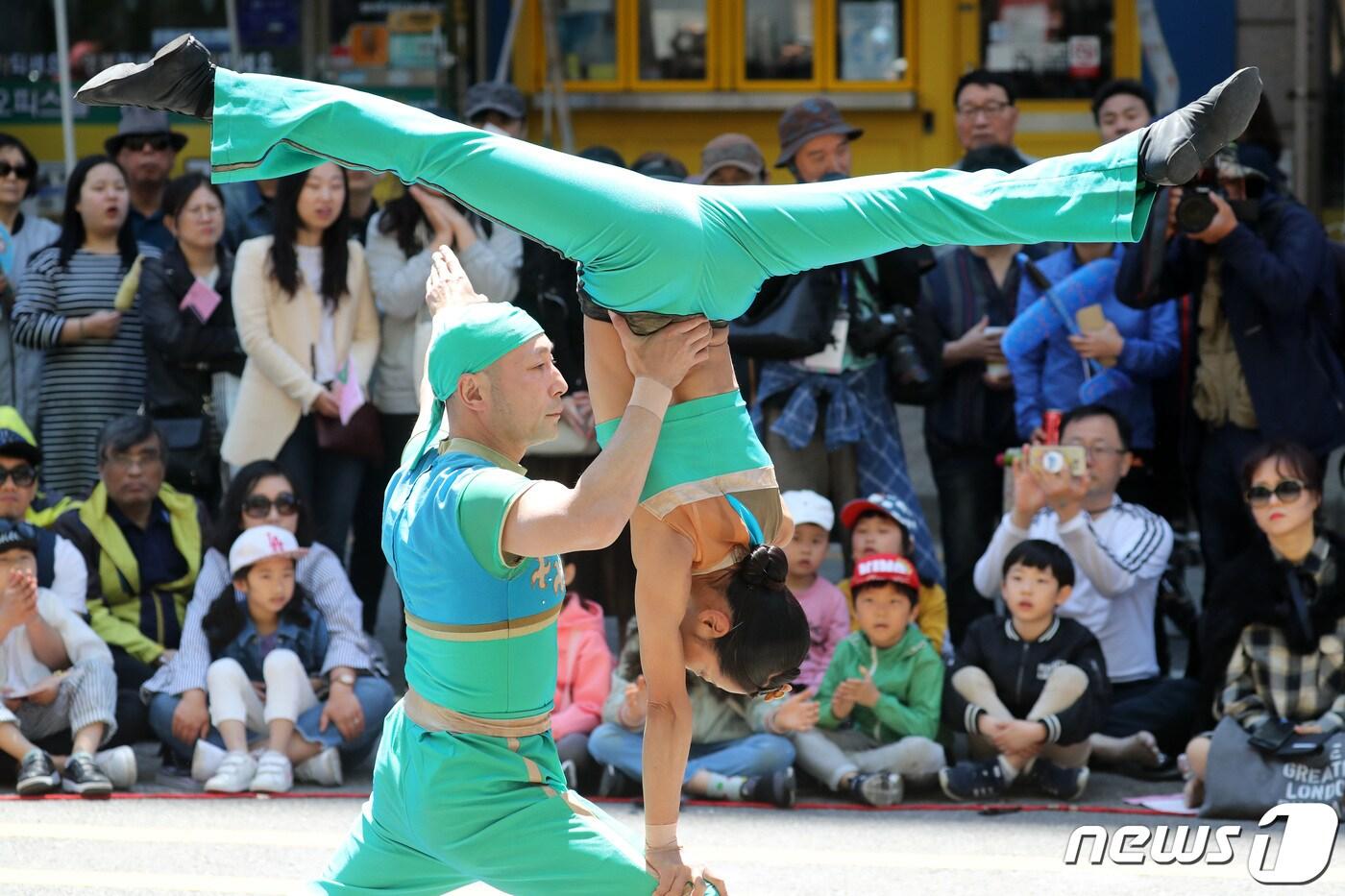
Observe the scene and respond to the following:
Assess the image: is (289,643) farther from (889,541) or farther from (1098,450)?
(1098,450)

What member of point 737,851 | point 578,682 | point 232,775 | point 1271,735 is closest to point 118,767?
point 232,775

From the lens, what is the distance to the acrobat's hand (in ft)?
13.2

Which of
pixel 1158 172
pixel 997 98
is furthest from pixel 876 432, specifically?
pixel 1158 172

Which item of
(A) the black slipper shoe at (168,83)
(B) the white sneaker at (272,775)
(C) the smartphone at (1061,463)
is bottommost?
(B) the white sneaker at (272,775)

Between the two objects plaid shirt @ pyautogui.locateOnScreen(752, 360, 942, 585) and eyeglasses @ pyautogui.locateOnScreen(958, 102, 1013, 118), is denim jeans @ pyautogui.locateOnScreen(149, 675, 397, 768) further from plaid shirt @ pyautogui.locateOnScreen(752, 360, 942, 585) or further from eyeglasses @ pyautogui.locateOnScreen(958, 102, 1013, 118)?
eyeglasses @ pyautogui.locateOnScreen(958, 102, 1013, 118)

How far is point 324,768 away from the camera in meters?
6.04

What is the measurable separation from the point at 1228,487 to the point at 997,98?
71.4 inches

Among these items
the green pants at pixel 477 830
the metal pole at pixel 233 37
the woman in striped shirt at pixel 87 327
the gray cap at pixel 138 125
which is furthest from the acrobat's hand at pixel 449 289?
the metal pole at pixel 233 37

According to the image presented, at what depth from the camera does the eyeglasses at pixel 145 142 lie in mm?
7648

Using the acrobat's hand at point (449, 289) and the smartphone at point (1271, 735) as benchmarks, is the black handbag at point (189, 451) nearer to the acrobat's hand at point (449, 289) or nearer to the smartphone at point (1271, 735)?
the acrobat's hand at point (449, 289)

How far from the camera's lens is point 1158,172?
143 inches

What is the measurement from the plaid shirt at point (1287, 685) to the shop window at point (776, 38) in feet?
20.3

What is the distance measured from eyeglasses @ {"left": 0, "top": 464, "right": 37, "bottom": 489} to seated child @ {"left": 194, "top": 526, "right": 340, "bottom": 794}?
790 millimetres

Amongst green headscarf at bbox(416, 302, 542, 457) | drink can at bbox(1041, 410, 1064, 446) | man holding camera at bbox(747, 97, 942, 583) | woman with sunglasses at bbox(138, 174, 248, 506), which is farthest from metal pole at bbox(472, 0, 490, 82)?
green headscarf at bbox(416, 302, 542, 457)
